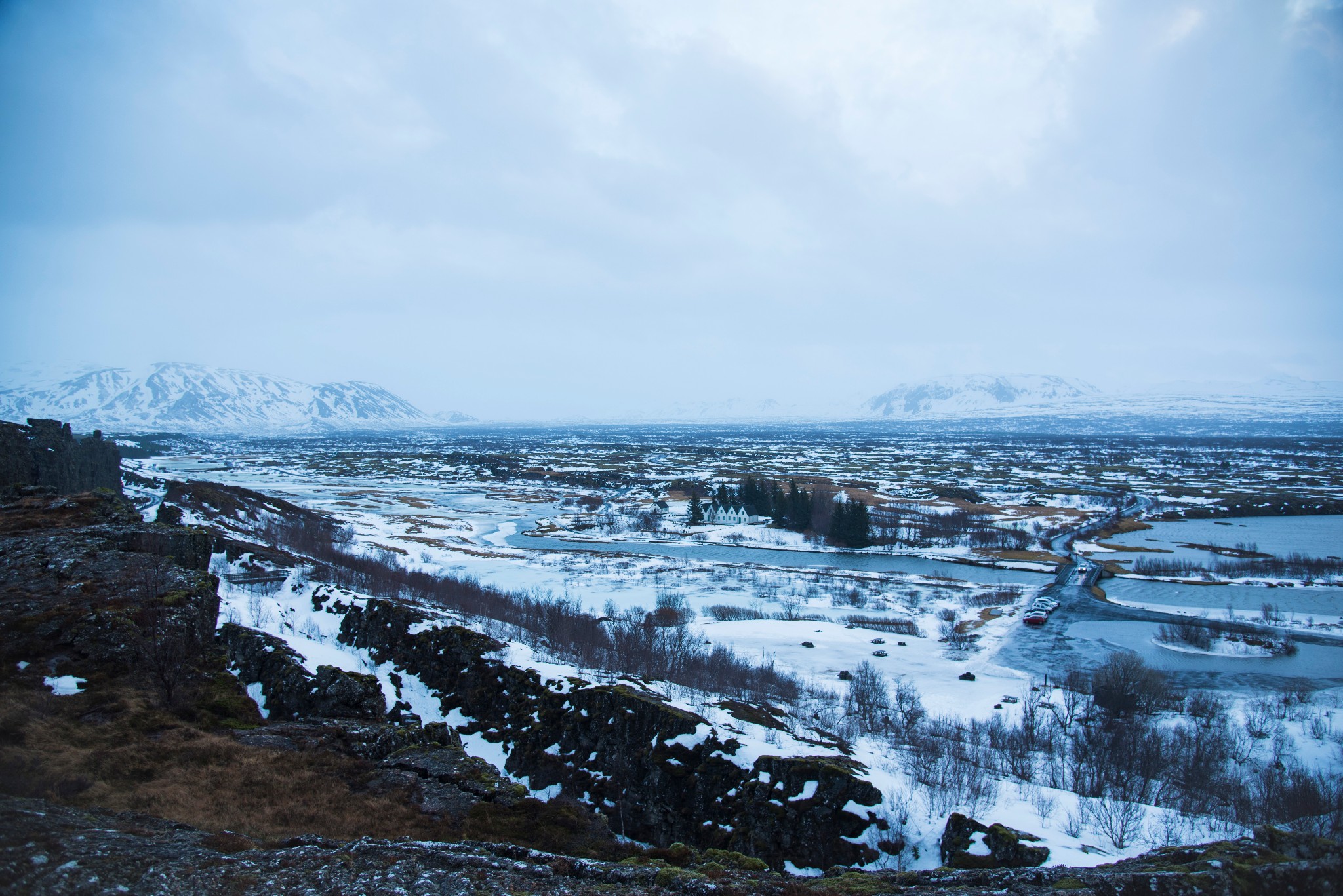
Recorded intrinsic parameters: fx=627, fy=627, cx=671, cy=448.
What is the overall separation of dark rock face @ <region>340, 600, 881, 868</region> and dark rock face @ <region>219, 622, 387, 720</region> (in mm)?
3247

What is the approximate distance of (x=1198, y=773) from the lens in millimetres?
19078

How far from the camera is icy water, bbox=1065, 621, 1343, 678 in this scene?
31562 millimetres

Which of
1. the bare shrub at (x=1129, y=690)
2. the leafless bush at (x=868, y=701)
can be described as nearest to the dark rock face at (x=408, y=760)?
the leafless bush at (x=868, y=701)

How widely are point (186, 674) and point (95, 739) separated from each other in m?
3.84

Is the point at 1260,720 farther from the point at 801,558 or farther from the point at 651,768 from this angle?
the point at 801,558

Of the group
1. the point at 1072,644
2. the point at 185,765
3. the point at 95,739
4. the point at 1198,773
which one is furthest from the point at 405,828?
the point at 1072,644

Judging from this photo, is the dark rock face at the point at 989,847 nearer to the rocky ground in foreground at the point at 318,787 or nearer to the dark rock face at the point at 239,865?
the rocky ground in foreground at the point at 318,787

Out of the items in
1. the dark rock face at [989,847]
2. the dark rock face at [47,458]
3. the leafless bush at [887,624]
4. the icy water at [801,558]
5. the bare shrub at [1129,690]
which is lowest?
the icy water at [801,558]

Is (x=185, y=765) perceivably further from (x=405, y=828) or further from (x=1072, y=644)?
(x=1072, y=644)

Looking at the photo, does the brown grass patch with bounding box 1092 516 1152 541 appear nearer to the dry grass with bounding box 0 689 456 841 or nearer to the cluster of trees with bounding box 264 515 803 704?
the cluster of trees with bounding box 264 515 803 704

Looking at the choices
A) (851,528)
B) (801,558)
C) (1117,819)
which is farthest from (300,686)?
(851,528)

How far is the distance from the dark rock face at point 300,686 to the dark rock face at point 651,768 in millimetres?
3247

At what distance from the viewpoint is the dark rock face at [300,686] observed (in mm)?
16125

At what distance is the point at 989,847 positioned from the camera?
11.8 m
